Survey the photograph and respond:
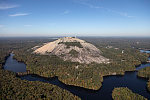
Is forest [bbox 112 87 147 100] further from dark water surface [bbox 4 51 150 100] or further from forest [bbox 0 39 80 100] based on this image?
forest [bbox 0 39 80 100]

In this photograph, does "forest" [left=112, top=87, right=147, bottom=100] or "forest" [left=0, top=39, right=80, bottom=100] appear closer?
"forest" [left=0, top=39, right=80, bottom=100]

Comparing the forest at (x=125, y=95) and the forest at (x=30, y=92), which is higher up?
the forest at (x=30, y=92)

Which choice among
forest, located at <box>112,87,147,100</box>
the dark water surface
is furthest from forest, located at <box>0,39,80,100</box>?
forest, located at <box>112,87,147,100</box>

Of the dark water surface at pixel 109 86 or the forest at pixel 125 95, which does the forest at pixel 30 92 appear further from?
the forest at pixel 125 95

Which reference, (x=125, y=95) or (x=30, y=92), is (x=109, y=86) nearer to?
(x=125, y=95)

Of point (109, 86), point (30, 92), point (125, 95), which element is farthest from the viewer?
point (109, 86)

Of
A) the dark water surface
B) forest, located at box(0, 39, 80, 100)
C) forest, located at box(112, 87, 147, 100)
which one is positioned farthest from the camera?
the dark water surface

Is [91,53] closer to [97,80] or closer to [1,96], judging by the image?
[97,80]

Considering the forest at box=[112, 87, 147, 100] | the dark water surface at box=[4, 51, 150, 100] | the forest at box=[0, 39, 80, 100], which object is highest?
the forest at box=[0, 39, 80, 100]

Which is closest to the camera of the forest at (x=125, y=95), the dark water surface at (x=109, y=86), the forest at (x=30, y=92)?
the forest at (x=30, y=92)

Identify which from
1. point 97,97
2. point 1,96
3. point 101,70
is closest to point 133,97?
point 97,97

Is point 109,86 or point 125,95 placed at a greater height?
point 125,95

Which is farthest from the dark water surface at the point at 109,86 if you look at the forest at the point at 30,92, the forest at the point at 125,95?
the forest at the point at 30,92

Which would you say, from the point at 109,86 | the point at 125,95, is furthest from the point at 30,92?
the point at 109,86
